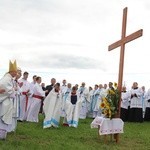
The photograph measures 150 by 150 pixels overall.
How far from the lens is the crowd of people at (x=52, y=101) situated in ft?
36.0

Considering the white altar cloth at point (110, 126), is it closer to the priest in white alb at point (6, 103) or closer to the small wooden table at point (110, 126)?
the small wooden table at point (110, 126)

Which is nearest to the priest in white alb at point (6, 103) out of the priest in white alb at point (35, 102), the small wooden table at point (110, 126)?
the small wooden table at point (110, 126)

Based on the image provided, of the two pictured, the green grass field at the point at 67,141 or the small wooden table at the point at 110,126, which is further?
the small wooden table at the point at 110,126

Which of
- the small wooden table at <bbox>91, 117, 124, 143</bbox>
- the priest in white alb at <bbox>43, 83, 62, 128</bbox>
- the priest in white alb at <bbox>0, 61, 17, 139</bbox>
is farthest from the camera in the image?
the priest in white alb at <bbox>43, 83, 62, 128</bbox>

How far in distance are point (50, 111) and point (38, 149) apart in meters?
5.94

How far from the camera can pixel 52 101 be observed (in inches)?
608

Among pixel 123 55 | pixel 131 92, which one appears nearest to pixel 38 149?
Answer: pixel 123 55

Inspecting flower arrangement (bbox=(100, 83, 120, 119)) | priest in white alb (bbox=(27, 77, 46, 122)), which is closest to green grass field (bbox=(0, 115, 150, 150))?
flower arrangement (bbox=(100, 83, 120, 119))

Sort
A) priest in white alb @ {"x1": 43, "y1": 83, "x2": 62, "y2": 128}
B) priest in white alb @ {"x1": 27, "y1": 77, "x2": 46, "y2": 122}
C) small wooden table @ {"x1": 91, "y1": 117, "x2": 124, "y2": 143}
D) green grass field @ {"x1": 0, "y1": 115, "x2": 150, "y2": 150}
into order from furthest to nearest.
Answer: priest in white alb @ {"x1": 27, "y1": 77, "x2": 46, "y2": 122}, priest in white alb @ {"x1": 43, "y1": 83, "x2": 62, "y2": 128}, small wooden table @ {"x1": 91, "y1": 117, "x2": 124, "y2": 143}, green grass field @ {"x1": 0, "y1": 115, "x2": 150, "y2": 150}

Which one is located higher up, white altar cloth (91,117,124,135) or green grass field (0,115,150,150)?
white altar cloth (91,117,124,135)

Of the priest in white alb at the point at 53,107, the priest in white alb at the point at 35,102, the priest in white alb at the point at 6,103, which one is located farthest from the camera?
the priest in white alb at the point at 35,102

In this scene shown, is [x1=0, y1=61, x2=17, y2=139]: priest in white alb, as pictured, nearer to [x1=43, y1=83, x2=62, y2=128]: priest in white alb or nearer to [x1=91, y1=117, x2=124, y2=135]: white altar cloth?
[x1=91, y1=117, x2=124, y2=135]: white altar cloth

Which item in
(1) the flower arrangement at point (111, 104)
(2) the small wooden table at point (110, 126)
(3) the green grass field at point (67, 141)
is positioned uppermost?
(1) the flower arrangement at point (111, 104)

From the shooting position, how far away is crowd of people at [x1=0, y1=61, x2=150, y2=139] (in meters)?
11.0
